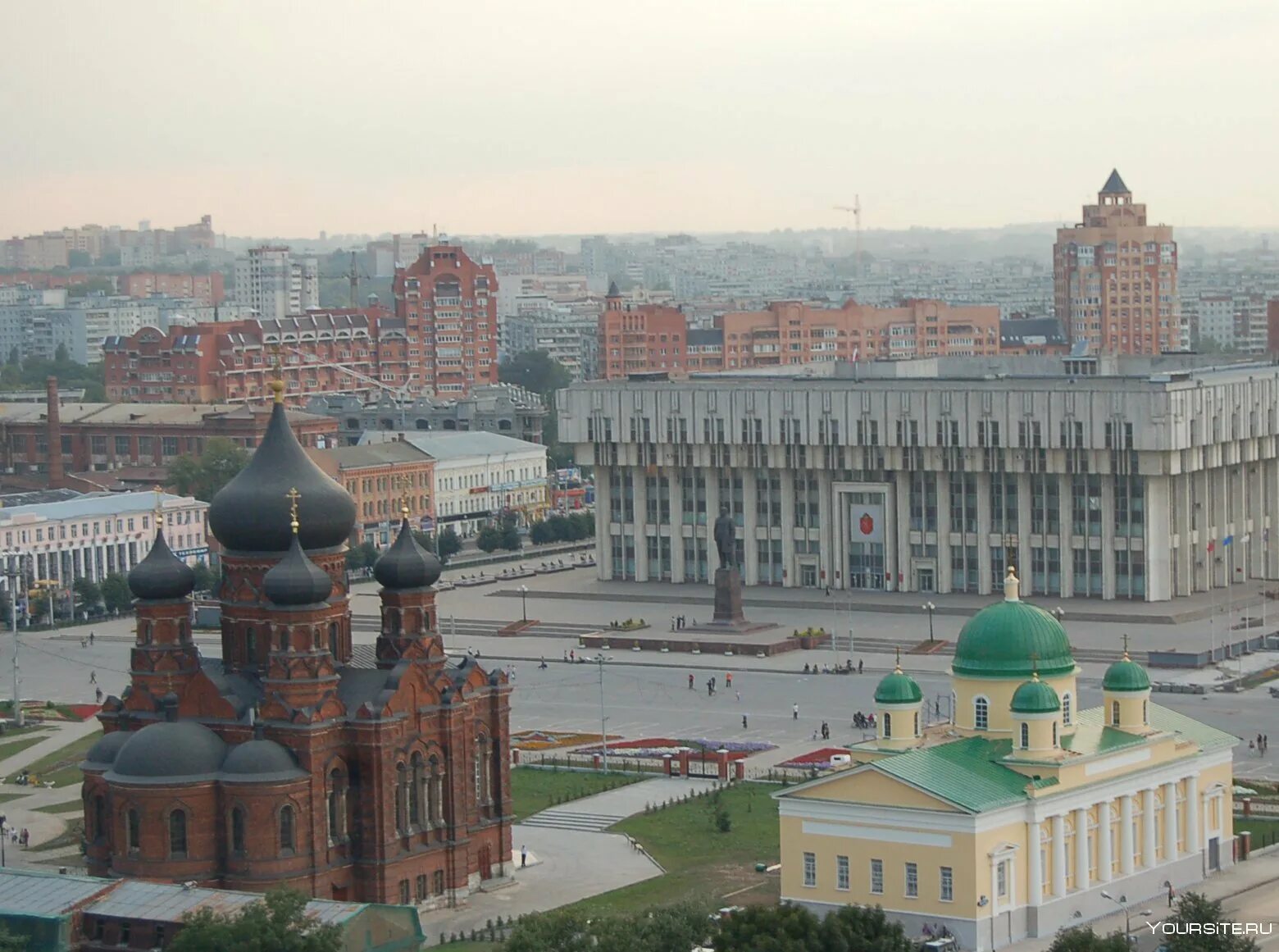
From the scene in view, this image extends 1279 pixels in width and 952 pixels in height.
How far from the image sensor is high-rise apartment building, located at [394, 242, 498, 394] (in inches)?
7426

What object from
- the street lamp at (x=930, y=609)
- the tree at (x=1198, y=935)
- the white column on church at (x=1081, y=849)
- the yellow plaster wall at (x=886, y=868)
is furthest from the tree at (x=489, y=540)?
the tree at (x=1198, y=935)

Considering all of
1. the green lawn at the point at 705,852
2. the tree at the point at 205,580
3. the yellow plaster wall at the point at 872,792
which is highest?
the yellow plaster wall at the point at 872,792

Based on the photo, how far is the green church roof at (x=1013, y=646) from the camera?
2194 inches

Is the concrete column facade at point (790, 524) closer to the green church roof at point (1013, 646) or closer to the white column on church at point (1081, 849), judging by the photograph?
the green church roof at point (1013, 646)

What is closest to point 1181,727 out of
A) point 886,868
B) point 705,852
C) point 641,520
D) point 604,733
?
point 886,868

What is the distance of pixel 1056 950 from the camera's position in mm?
45219

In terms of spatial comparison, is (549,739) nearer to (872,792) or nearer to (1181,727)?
(1181,727)

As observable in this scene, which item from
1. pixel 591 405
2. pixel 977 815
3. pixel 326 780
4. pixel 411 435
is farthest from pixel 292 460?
pixel 411 435

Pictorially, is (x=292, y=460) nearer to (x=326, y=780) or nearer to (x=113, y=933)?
(x=326, y=780)

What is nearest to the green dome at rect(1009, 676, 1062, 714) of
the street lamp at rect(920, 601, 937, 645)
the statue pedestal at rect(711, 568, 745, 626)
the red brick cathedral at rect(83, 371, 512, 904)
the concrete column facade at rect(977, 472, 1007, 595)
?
the red brick cathedral at rect(83, 371, 512, 904)

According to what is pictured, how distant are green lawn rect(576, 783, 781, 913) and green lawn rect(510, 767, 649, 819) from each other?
276cm

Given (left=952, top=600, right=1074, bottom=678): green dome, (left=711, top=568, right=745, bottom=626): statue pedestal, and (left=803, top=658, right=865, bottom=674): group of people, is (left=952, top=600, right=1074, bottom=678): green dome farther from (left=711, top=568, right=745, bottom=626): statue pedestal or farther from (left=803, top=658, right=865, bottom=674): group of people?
(left=711, top=568, right=745, bottom=626): statue pedestal

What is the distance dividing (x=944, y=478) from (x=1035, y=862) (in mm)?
48425

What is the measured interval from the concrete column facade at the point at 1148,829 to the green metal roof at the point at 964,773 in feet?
10.9
